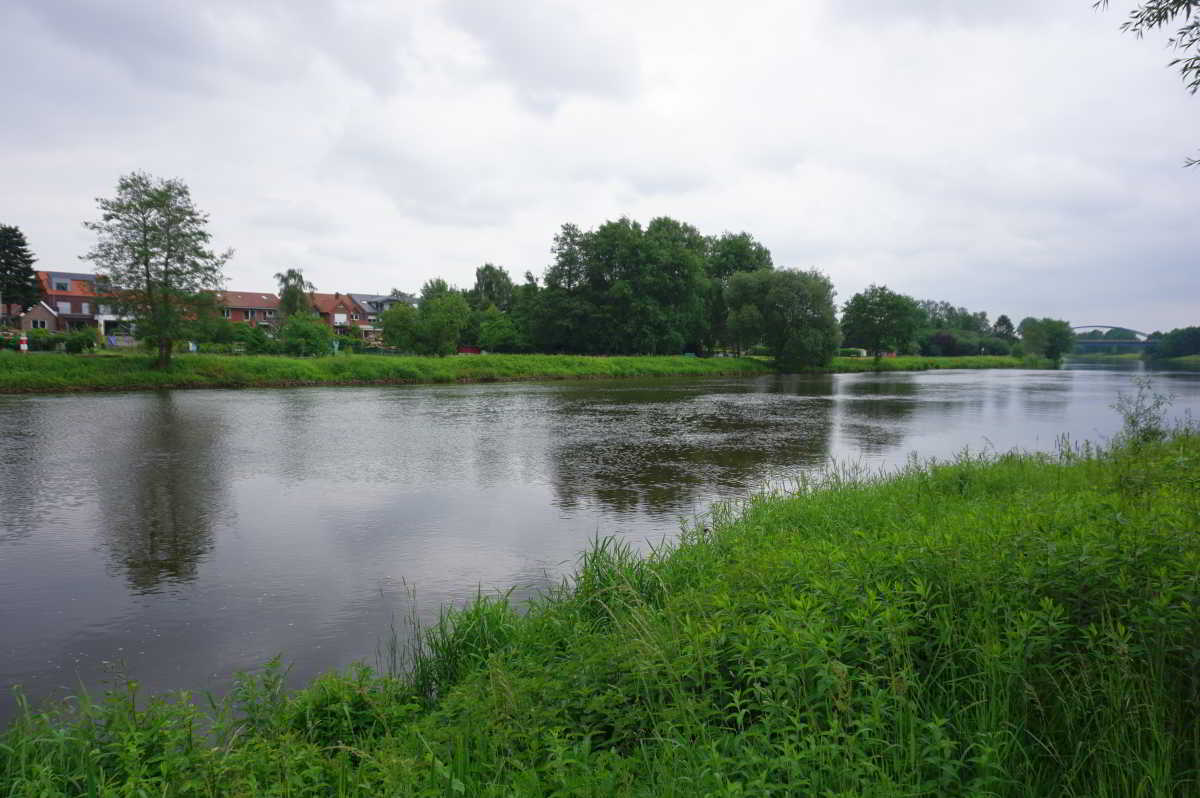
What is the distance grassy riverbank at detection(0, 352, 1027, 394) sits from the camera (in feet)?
116

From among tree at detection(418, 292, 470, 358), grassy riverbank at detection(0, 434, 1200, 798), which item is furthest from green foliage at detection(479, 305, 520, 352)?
grassy riverbank at detection(0, 434, 1200, 798)

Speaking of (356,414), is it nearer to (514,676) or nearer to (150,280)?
(150,280)

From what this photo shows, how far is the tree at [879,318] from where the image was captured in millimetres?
90625

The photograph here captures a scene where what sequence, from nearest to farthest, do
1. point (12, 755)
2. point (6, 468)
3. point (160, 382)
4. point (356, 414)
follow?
point (12, 755)
point (6, 468)
point (356, 414)
point (160, 382)

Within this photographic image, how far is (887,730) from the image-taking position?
335 cm

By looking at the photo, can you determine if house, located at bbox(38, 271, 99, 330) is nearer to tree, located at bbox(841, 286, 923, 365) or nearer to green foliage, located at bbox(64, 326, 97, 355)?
green foliage, located at bbox(64, 326, 97, 355)

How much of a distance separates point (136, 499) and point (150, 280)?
3208 cm

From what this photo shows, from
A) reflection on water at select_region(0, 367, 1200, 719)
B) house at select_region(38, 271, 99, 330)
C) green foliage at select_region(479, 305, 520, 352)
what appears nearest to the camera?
reflection on water at select_region(0, 367, 1200, 719)

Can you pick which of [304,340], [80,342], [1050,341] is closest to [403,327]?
[304,340]

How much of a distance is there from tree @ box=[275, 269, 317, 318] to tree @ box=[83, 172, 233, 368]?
47.5 metres

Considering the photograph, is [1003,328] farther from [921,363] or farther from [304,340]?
[304,340]

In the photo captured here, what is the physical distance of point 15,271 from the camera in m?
68.4

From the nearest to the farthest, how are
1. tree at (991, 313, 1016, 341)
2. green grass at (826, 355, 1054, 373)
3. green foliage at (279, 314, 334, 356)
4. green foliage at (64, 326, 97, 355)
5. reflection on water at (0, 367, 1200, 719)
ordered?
reflection on water at (0, 367, 1200, 719), green foliage at (64, 326, 97, 355), green foliage at (279, 314, 334, 356), green grass at (826, 355, 1054, 373), tree at (991, 313, 1016, 341)

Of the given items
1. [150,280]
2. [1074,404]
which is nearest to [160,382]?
[150,280]
